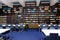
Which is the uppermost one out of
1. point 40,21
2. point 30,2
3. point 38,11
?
point 30,2

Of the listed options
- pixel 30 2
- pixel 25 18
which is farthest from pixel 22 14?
pixel 30 2

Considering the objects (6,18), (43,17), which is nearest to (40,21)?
(43,17)

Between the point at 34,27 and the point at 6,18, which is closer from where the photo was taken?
the point at 34,27

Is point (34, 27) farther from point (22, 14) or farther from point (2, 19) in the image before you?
point (2, 19)

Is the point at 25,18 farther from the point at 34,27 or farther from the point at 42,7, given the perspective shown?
the point at 34,27

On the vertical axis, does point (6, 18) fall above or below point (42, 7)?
below

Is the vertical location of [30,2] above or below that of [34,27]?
above

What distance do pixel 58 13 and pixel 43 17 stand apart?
4.95ft

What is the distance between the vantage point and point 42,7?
14430mm

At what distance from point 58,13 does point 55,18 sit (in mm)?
565

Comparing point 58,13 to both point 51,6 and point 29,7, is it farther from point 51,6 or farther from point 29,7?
point 29,7

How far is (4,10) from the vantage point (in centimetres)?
1455

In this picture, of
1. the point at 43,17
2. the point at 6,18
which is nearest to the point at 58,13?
the point at 43,17

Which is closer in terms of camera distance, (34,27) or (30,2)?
(34,27)
